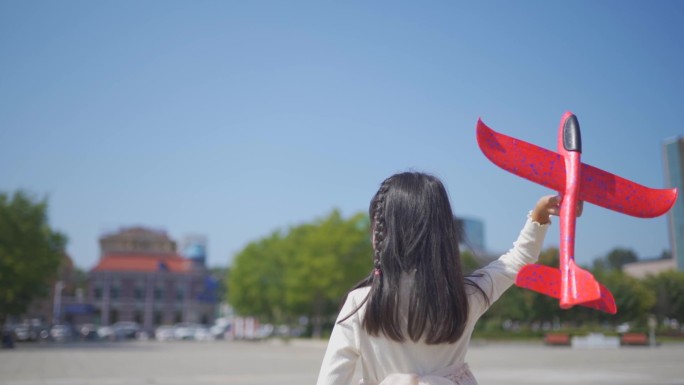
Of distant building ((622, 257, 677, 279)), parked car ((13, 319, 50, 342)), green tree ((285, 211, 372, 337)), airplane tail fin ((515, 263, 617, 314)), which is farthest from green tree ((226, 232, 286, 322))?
airplane tail fin ((515, 263, 617, 314))

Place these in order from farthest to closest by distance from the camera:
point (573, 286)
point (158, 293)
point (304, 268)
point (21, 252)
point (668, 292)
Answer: point (158, 293) → point (668, 292) → point (304, 268) → point (21, 252) → point (573, 286)

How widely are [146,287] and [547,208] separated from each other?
80.4m

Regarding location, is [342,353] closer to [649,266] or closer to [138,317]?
[649,266]

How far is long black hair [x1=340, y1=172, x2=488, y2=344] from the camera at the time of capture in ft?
5.75

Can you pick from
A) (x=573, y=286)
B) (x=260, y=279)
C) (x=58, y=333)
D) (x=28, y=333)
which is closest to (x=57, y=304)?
(x=58, y=333)

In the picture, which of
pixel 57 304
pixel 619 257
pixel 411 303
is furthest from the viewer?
pixel 619 257

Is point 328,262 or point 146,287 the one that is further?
point 146,287

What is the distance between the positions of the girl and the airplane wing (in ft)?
0.26

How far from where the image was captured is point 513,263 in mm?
2004

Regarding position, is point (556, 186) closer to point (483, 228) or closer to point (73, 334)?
point (73, 334)

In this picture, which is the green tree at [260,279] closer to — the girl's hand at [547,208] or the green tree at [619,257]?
the girl's hand at [547,208]

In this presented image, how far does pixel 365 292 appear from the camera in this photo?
1.85 m

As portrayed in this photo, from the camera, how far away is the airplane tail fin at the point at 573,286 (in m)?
1.58

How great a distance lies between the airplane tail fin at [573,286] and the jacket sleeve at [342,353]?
0.51 metres
